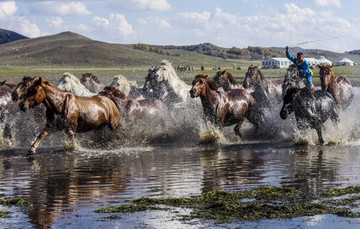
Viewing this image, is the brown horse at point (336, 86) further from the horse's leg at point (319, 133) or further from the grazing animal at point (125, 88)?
the grazing animal at point (125, 88)

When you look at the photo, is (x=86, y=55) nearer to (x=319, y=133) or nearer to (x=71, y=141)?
(x=71, y=141)

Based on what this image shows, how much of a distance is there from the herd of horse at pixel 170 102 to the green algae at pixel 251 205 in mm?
6563

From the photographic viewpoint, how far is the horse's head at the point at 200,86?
16062 millimetres

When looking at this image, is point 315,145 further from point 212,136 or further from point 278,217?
point 278,217

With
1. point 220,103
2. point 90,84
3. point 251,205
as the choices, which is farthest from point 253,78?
point 251,205

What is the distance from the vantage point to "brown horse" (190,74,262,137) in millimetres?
16422

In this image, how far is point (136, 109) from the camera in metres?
17.3

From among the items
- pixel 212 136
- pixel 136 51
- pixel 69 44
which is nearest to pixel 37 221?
pixel 212 136

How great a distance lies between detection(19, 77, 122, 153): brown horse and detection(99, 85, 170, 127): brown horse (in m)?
1.55

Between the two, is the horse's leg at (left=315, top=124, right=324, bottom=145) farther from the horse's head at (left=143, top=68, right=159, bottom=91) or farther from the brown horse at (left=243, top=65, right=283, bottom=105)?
the horse's head at (left=143, top=68, right=159, bottom=91)

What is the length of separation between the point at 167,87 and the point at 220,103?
4.21 m

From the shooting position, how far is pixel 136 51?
154 m

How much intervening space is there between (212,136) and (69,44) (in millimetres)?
154859

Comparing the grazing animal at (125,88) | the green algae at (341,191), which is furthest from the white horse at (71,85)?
the green algae at (341,191)
